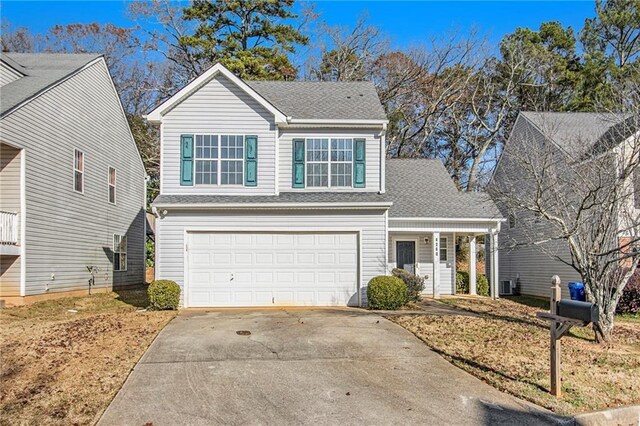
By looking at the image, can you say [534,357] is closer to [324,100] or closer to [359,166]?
[359,166]

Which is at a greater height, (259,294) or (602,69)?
(602,69)

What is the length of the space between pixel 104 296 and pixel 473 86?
24.3 metres

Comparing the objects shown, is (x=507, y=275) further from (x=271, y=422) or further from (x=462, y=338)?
(x=271, y=422)

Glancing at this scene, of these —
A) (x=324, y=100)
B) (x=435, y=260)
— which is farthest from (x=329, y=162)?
(x=435, y=260)

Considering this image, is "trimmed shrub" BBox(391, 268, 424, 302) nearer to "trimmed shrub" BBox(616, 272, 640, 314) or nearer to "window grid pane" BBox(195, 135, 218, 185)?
"trimmed shrub" BBox(616, 272, 640, 314)

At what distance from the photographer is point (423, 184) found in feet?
65.1

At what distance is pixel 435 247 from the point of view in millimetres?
18078

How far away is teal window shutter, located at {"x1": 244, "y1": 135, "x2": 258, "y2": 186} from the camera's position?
15.0m

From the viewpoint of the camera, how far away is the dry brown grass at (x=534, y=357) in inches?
280

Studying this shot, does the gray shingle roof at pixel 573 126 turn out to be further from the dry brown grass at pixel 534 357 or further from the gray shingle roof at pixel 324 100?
the dry brown grass at pixel 534 357

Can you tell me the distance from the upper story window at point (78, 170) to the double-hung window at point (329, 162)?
323 inches

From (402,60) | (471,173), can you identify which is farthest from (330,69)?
(471,173)

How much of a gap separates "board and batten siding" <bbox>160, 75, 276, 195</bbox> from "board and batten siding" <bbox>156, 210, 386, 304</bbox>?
2.56ft

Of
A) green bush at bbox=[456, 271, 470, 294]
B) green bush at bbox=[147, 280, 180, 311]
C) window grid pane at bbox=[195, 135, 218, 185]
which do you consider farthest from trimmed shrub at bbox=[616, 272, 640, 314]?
green bush at bbox=[147, 280, 180, 311]
